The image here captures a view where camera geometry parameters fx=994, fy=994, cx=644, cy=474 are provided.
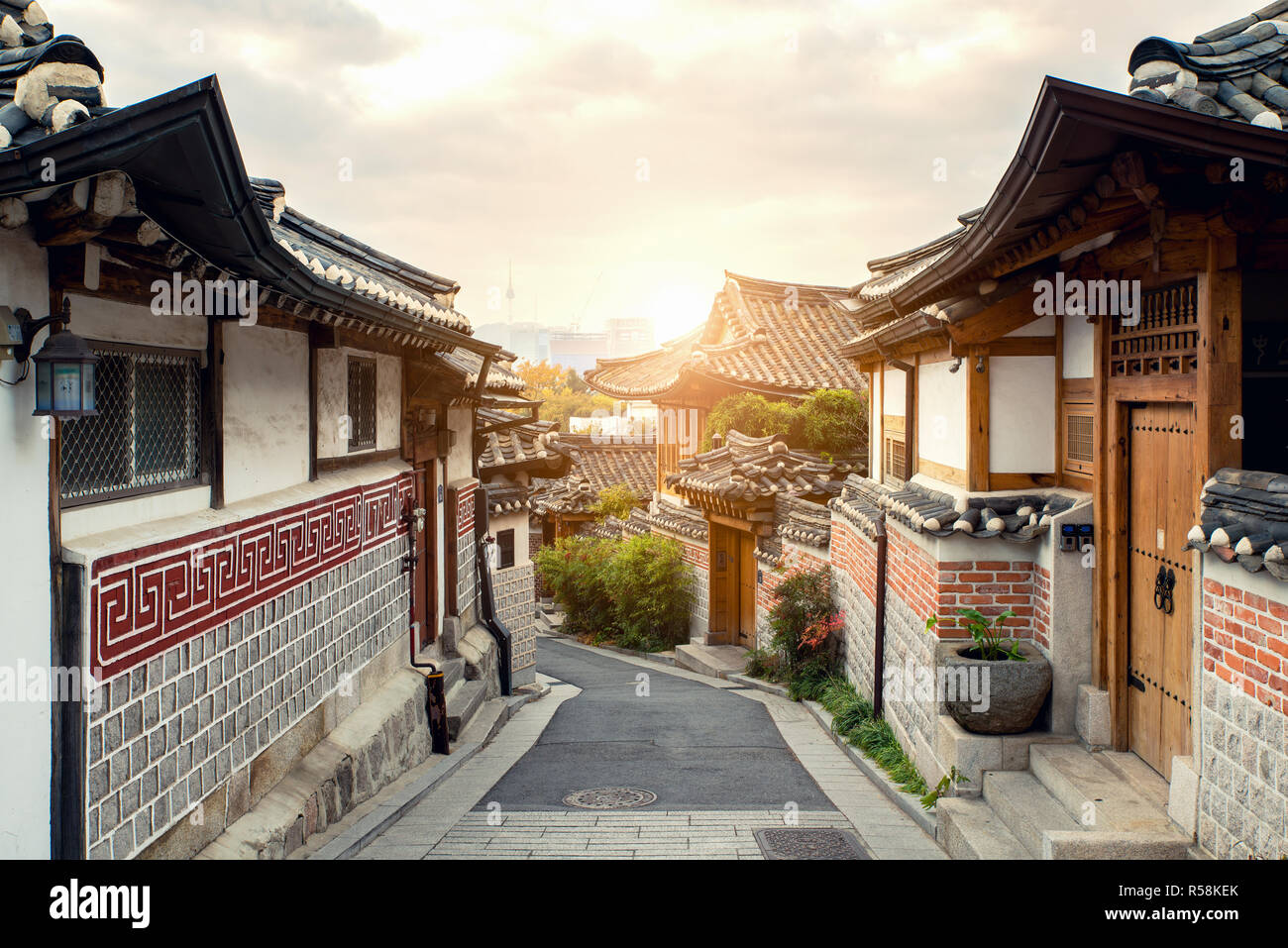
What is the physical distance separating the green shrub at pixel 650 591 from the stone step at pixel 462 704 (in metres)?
8.85

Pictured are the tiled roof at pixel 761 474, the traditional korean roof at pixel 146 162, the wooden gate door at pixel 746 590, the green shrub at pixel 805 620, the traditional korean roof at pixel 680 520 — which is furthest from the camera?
the traditional korean roof at pixel 680 520

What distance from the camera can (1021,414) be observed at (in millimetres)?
8398

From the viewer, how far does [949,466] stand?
31.0ft

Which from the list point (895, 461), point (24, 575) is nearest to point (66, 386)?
point (24, 575)

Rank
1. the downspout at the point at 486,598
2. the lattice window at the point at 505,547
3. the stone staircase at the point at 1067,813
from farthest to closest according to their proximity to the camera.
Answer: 1. the lattice window at the point at 505,547
2. the downspout at the point at 486,598
3. the stone staircase at the point at 1067,813

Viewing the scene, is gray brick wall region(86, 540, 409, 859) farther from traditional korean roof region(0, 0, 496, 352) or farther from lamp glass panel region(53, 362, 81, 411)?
traditional korean roof region(0, 0, 496, 352)

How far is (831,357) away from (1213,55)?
19297mm

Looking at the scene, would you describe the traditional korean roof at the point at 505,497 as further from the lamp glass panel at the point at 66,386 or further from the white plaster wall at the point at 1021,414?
the lamp glass panel at the point at 66,386

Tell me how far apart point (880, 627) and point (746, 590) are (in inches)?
358

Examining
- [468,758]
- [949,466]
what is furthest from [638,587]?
[949,466]

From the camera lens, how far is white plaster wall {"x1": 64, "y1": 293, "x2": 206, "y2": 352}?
4.81 m

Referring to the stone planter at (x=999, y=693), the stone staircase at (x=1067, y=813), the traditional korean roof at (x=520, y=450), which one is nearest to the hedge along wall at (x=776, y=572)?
the traditional korean roof at (x=520, y=450)

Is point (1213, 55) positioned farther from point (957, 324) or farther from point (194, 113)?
point (194, 113)

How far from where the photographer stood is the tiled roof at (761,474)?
17.8m
